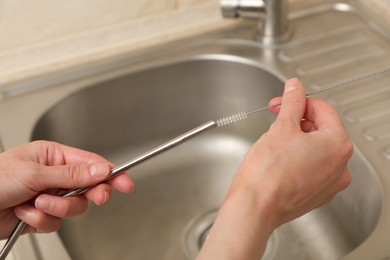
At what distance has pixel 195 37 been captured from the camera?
0.91 meters

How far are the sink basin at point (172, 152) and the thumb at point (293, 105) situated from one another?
222mm

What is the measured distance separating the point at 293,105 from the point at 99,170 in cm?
21

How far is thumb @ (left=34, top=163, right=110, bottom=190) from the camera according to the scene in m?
0.57

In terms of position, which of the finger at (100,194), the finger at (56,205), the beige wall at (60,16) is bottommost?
the finger at (56,205)

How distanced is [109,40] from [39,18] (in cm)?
11

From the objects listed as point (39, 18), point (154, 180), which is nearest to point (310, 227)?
point (154, 180)

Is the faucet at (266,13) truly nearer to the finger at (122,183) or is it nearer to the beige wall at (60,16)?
the beige wall at (60,16)

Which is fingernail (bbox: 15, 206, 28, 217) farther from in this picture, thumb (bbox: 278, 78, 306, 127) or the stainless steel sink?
thumb (bbox: 278, 78, 306, 127)

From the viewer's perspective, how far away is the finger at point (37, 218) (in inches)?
23.1

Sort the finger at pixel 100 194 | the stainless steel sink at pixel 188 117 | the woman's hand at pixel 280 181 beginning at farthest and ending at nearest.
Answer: the stainless steel sink at pixel 188 117 < the finger at pixel 100 194 < the woman's hand at pixel 280 181

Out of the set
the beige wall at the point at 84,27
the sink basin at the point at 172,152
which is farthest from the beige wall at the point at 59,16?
the sink basin at the point at 172,152

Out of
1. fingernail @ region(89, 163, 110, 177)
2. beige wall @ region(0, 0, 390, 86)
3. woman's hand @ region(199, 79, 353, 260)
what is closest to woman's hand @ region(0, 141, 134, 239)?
fingernail @ region(89, 163, 110, 177)

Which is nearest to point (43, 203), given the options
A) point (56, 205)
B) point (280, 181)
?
point (56, 205)

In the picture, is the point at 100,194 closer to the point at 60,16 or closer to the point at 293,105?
the point at 293,105
